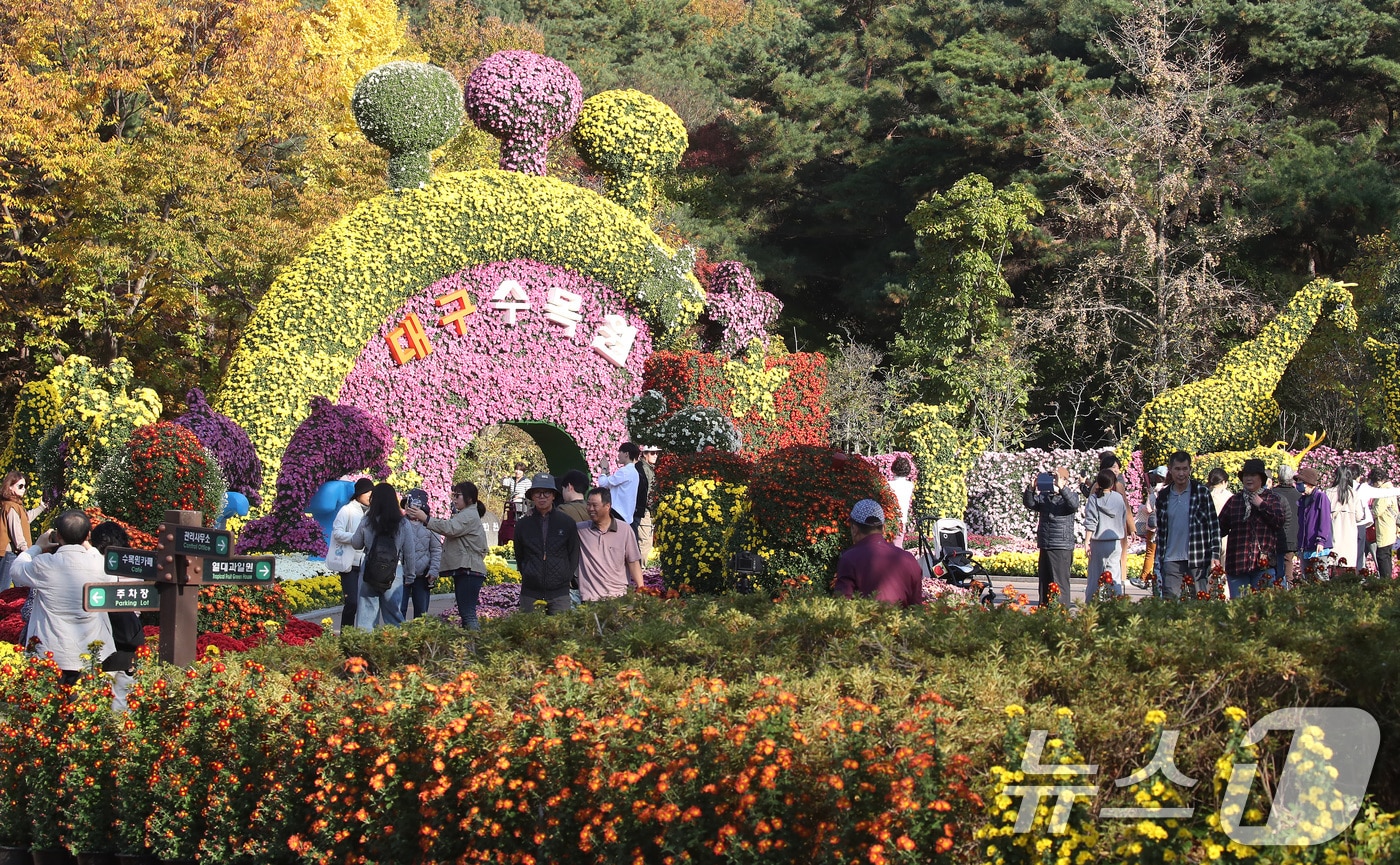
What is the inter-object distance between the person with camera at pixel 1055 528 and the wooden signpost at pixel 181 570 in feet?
21.8

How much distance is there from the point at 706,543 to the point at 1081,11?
2636 centimetres

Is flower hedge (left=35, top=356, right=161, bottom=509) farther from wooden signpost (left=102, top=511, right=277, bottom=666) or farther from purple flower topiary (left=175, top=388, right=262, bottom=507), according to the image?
wooden signpost (left=102, top=511, right=277, bottom=666)

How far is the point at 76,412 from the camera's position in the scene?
13.0 metres

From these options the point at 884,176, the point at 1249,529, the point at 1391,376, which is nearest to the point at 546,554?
the point at 1249,529

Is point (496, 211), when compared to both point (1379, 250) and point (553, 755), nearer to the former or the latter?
point (553, 755)

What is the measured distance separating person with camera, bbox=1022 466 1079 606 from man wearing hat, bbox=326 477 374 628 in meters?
5.19

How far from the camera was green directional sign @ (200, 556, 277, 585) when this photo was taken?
6.20m

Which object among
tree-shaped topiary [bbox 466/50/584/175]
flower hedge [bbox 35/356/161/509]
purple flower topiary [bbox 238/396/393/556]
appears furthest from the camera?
tree-shaped topiary [bbox 466/50/584/175]

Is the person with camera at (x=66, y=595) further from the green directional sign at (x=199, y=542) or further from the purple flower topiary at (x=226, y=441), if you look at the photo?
the purple flower topiary at (x=226, y=441)

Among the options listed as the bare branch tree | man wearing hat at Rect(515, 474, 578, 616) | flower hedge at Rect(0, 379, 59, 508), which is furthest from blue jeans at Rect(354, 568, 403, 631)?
the bare branch tree

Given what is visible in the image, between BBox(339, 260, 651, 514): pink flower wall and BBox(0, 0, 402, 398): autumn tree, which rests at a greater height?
BBox(0, 0, 402, 398): autumn tree

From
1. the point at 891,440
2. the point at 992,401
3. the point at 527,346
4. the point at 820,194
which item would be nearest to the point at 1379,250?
the point at 992,401

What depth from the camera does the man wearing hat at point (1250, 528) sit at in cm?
960

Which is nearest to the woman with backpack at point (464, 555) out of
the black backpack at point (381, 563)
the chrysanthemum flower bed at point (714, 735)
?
the black backpack at point (381, 563)
